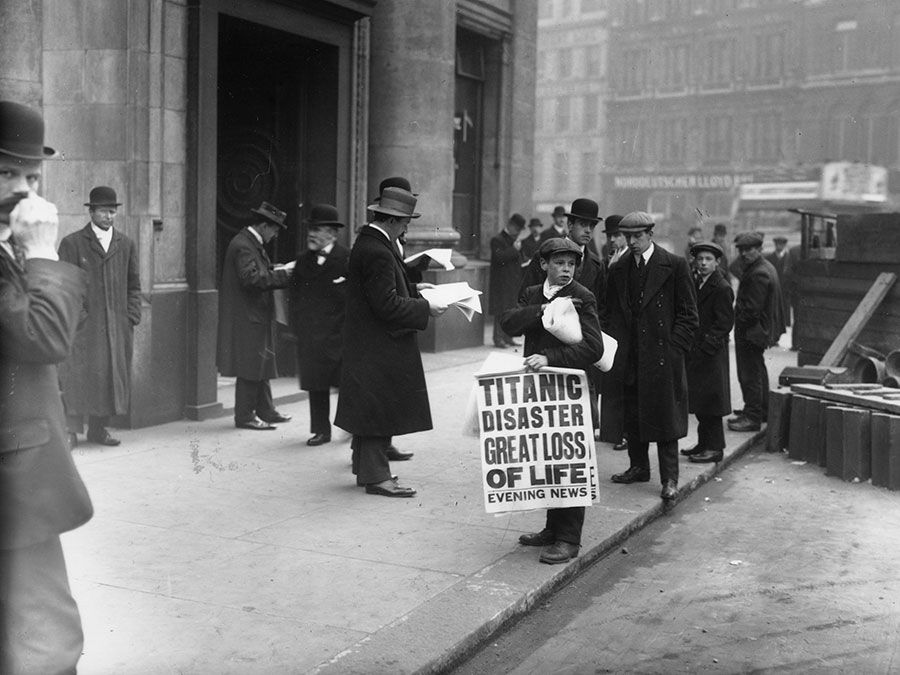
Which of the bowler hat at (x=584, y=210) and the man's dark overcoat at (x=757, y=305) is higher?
the bowler hat at (x=584, y=210)

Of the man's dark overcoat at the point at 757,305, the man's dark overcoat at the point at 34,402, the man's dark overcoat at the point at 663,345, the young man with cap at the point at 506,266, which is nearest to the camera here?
the man's dark overcoat at the point at 34,402

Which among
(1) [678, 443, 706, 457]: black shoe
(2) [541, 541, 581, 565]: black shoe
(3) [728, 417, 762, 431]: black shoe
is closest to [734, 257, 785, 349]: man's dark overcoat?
(3) [728, 417, 762, 431]: black shoe

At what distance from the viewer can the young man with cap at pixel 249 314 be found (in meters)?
10.1

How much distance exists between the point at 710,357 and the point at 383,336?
10.9ft

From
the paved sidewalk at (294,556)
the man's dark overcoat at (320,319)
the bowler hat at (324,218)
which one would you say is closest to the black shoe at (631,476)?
the paved sidewalk at (294,556)

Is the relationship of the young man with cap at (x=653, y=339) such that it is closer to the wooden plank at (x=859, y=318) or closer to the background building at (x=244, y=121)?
the background building at (x=244, y=121)

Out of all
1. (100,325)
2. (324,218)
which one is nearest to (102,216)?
(100,325)

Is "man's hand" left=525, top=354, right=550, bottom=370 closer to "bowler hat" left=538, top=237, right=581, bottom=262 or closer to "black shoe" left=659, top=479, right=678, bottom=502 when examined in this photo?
"bowler hat" left=538, top=237, right=581, bottom=262

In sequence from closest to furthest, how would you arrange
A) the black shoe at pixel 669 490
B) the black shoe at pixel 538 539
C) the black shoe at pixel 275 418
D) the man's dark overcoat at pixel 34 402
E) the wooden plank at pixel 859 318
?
the man's dark overcoat at pixel 34 402
the black shoe at pixel 538 539
the black shoe at pixel 669 490
the black shoe at pixel 275 418
the wooden plank at pixel 859 318

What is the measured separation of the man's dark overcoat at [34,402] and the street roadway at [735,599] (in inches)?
83.6

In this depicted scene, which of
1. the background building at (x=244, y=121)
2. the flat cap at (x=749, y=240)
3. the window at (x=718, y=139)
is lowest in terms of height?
the flat cap at (x=749, y=240)

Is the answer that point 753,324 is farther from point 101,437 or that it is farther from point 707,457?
point 101,437

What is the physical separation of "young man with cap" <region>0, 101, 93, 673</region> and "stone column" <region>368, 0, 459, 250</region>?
11882 mm

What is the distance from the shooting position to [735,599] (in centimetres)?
608
